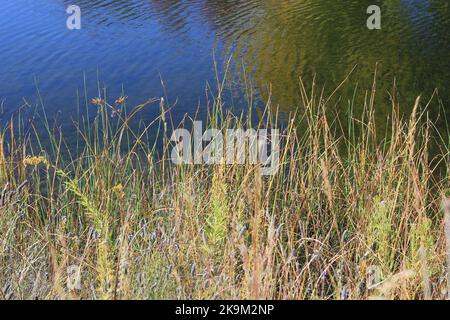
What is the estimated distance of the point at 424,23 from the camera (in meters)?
7.30

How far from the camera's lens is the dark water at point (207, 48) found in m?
5.75

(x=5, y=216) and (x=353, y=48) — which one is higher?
(x=5, y=216)

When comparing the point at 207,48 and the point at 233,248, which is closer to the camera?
the point at 233,248

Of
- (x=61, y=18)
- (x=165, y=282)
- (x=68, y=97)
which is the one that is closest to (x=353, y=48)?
(x=68, y=97)

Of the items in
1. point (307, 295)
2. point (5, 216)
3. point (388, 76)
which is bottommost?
point (388, 76)

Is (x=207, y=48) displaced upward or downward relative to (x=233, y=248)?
downward

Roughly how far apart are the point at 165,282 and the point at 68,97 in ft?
13.3

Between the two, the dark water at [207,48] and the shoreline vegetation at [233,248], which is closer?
the shoreline vegetation at [233,248]

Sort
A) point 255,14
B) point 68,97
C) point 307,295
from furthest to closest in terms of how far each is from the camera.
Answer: point 255,14, point 68,97, point 307,295

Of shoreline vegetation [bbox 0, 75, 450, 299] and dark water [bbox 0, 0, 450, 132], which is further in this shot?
dark water [bbox 0, 0, 450, 132]

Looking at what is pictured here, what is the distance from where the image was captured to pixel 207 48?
22.4ft

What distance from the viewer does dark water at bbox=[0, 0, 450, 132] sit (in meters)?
5.75
